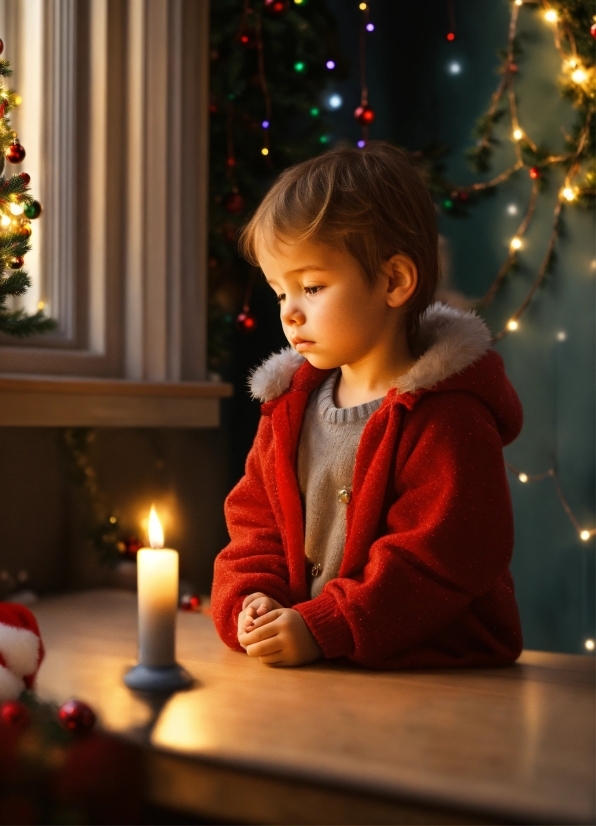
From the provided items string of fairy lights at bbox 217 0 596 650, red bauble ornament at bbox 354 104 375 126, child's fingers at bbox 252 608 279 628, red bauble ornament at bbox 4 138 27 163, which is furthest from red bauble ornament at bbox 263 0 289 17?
child's fingers at bbox 252 608 279 628

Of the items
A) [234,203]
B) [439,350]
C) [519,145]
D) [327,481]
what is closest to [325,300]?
[439,350]

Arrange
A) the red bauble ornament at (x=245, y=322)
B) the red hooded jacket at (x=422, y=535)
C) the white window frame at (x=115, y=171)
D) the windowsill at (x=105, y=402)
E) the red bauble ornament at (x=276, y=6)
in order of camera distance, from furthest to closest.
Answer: the red bauble ornament at (x=245, y=322), the red bauble ornament at (x=276, y=6), the white window frame at (x=115, y=171), the windowsill at (x=105, y=402), the red hooded jacket at (x=422, y=535)

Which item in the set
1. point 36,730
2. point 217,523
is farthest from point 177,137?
point 36,730

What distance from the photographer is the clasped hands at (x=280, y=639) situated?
1.23m

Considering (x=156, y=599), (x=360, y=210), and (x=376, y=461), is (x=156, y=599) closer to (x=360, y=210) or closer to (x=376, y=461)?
(x=376, y=461)

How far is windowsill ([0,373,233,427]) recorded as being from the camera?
169 centimetres

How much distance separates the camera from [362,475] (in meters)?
1.32

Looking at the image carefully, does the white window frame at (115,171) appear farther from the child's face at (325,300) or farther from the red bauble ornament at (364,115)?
the child's face at (325,300)

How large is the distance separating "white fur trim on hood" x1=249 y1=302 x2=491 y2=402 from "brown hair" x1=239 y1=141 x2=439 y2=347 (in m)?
0.07

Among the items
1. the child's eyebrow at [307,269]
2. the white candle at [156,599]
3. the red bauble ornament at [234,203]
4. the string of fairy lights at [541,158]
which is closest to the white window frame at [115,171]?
the red bauble ornament at [234,203]

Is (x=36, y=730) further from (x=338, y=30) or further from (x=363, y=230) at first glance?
(x=338, y=30)

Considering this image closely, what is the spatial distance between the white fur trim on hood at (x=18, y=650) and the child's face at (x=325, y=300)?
0.56 meters

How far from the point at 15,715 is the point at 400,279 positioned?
0.80 metres

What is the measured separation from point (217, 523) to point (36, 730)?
123 cm
